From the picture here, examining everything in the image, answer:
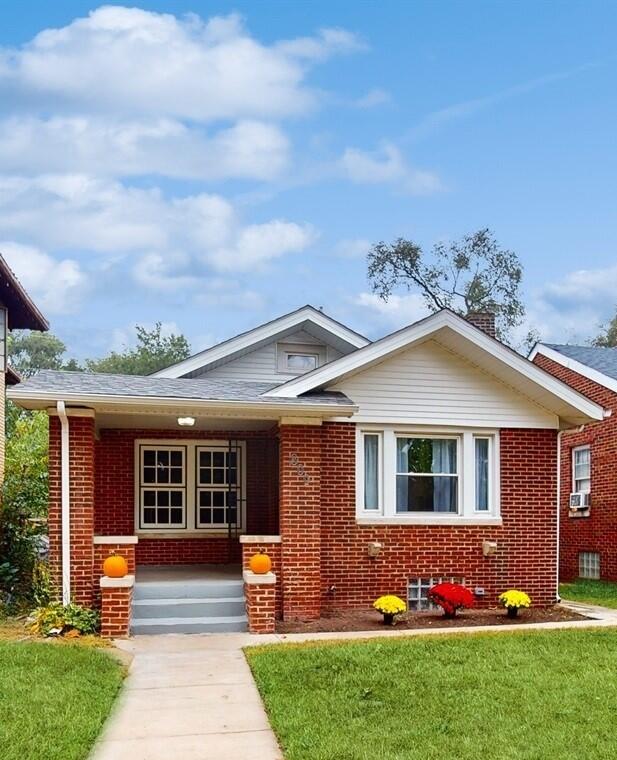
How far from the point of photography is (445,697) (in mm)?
7109

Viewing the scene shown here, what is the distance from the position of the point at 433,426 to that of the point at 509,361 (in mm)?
1423

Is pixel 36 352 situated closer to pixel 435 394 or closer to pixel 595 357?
pixel 595 357

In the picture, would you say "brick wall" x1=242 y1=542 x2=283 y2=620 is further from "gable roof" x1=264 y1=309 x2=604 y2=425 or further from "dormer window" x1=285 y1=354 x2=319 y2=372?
"dormer window" x1=285 y1=354 x2=319 y2=372

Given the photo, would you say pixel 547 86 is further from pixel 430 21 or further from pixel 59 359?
pixel 59 359

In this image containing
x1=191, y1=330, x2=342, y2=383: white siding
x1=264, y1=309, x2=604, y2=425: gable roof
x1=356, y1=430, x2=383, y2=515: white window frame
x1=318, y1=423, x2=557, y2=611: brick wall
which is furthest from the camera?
x1=191, y1=330, x2=342, y2=383: white siding

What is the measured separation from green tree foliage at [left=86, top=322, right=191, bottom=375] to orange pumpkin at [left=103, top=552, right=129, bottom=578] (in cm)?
5162

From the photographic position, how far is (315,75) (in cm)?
1959

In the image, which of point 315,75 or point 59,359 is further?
point 59,359

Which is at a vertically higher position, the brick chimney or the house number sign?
the brick chimney

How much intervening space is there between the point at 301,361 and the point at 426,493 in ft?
15.2

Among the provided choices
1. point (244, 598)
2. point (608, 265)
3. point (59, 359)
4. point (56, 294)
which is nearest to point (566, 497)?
point (244, 598)

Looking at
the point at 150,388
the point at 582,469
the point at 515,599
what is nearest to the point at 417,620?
the point at 515,599

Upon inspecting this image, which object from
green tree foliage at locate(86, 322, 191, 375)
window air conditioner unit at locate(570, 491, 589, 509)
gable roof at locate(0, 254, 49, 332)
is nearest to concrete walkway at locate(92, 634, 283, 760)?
gable roof at locate(0, 254, 49, 332)

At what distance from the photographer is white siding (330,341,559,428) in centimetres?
1243
